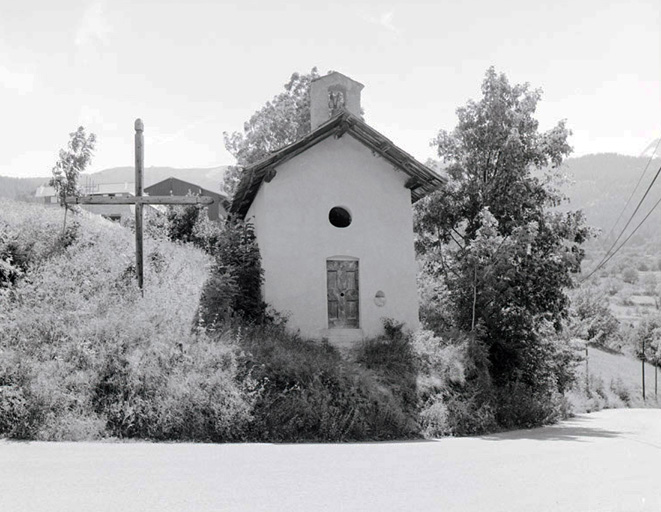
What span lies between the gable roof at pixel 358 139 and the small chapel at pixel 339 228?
0.10 ft

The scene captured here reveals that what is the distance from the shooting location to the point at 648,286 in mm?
112438

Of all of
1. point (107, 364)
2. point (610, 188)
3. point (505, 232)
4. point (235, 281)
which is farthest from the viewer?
point (610, 188)

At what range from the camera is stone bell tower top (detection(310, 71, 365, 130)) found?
20.1 metres

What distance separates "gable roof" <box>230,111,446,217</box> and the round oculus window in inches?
77.3

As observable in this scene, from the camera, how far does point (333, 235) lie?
1838 centimetres

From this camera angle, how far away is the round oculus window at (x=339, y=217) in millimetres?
19172

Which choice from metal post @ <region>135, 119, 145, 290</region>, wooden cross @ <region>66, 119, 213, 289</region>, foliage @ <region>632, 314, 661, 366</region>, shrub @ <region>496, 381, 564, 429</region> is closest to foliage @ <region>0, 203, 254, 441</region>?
wooden cross @ <region>66, 119, 213, 289</region>

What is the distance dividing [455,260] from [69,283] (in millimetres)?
12969

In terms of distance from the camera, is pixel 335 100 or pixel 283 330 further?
pixel 335 100

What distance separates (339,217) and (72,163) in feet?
24.7

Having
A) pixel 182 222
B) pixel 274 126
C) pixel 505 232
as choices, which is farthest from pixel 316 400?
pixel 274 126

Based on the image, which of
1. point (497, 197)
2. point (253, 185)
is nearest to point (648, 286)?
point (497, 197)

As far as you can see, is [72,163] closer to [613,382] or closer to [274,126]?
[274,126]

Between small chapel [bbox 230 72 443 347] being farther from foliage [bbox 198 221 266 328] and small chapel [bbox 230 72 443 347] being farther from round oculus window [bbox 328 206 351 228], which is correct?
foliage [bbox 198 221 266 328]
